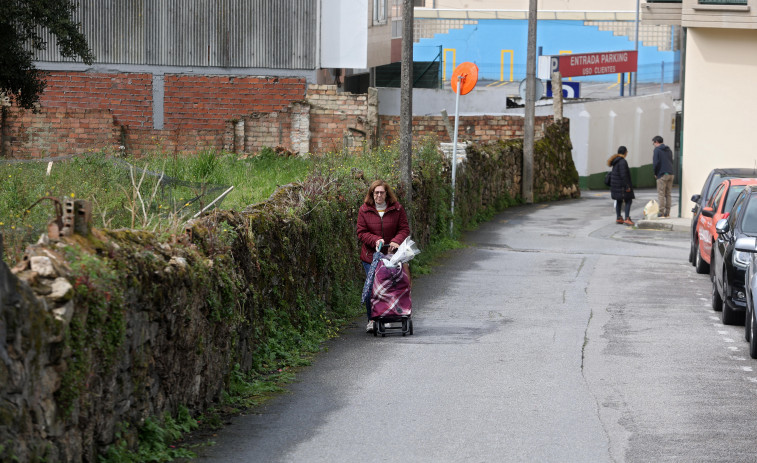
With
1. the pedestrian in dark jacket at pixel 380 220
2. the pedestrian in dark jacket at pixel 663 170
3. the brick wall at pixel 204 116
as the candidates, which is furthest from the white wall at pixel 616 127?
the pedestrian in dark jacket at pixel 380 220

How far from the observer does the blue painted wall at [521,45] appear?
206 feet

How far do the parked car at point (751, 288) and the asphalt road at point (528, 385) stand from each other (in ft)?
0.57

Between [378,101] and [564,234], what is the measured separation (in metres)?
9.15

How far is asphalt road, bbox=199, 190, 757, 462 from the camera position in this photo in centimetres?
767

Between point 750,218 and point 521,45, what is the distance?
49.8m

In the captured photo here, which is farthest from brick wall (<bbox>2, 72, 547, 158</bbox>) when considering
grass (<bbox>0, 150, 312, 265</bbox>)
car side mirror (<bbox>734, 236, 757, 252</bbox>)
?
car side mirror (<bbox>734, 236, 757, 252</bbox>)

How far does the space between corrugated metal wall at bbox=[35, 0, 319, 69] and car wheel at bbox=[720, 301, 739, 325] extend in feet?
63.8

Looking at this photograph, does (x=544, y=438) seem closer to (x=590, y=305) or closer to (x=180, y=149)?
(x=590, y=305)

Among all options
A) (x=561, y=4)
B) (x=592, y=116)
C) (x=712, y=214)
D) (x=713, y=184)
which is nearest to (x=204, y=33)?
(x=592, y=116)

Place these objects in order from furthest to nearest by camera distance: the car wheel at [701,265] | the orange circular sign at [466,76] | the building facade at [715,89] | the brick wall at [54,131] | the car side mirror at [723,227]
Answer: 1. the brick wall at [54,131]
2. the building facade at [715,89]
3. the orange circular sign at [466,76]
4. the car wheel at [701,265]
5. the car side mirror at [723,227]

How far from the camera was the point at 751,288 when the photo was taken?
11602mm

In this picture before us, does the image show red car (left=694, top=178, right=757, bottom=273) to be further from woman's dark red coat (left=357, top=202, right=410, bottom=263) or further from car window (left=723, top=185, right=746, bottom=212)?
woman's dark red coat (left=357, top=202, right=410, bottom=263)

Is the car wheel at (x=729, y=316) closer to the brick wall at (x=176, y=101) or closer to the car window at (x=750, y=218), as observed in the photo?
the car window at (x=750, y=218)

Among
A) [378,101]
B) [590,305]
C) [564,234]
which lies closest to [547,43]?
[378,101]
